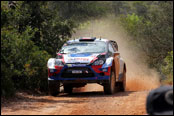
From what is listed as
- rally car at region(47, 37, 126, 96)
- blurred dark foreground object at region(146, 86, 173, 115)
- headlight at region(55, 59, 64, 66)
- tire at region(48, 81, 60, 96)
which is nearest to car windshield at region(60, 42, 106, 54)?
rally car at region(47, 37, 126, 96)

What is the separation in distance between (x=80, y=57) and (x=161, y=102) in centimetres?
977

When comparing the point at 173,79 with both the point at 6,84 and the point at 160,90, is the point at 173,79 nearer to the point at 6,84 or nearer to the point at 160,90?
the point at 6,84

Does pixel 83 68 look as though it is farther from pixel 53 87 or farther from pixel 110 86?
pixel 53 87

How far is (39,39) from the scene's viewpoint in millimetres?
19578

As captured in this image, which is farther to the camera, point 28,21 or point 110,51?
point 28,21

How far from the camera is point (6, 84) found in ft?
35.8

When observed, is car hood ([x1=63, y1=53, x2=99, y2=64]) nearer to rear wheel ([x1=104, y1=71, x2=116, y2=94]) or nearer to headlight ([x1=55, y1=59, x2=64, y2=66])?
headlight ([x1=55, y1=59, x2=64, y2=66])

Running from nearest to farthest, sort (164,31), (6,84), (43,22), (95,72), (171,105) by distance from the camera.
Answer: (171,105) < (6,84) < (95,72) < (43,22) < (164,31)

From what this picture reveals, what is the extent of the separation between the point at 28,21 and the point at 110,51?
24.3 ft

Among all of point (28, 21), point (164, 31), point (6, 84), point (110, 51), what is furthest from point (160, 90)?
point (164, 31)

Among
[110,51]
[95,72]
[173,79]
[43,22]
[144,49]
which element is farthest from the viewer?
[144,49]

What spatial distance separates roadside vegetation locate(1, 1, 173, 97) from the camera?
12.2 meters

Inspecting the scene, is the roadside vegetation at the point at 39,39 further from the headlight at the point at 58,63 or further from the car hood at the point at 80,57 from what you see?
the car hood at the point at 80,57

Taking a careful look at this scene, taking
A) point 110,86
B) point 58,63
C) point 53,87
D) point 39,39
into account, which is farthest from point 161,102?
point 39,39
